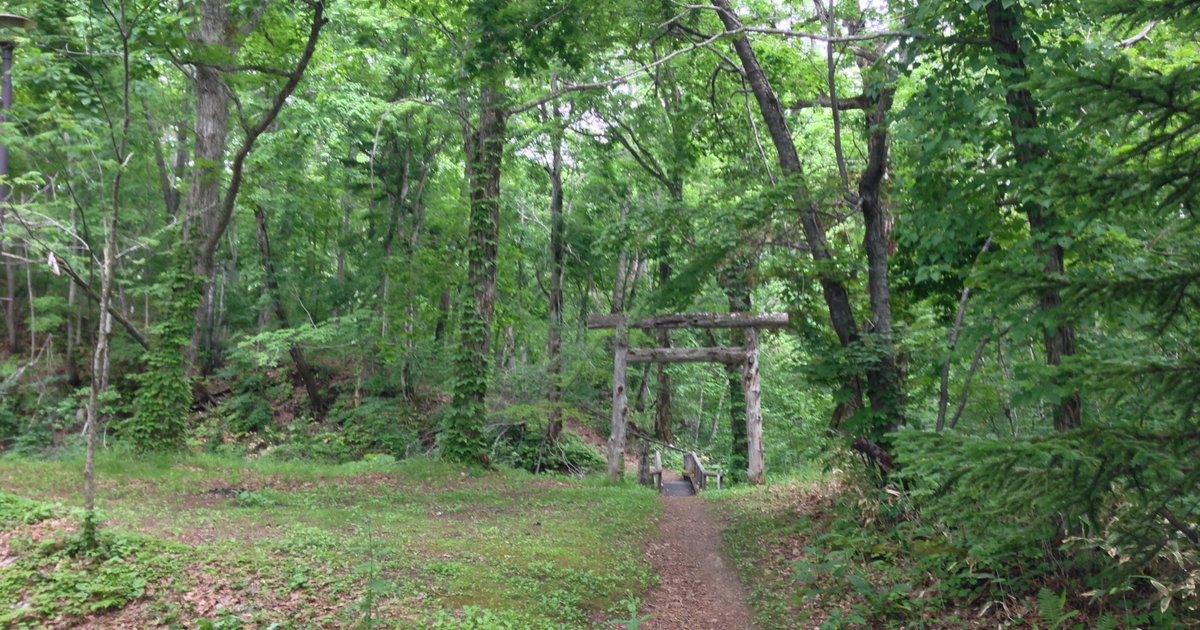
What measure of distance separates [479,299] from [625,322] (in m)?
3.01

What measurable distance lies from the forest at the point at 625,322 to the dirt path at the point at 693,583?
62 mm

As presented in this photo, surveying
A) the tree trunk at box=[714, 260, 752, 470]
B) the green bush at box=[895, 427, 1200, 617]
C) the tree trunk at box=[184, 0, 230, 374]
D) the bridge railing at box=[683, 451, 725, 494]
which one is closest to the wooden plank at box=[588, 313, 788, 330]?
the tree trunk at box=[714, 260, 752, 470]

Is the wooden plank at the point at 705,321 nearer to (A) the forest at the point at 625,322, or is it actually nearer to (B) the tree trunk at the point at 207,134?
(A) the forest at the point at 625,322

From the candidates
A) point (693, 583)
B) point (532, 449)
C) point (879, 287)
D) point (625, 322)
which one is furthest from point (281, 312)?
point (879, 287)

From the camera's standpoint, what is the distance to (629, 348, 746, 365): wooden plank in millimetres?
15430

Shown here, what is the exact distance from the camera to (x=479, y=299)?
13.9 meters

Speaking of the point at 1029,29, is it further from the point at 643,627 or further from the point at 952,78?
the point at 643,627

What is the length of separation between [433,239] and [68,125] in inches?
521

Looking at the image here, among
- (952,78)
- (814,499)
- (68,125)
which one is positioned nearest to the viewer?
(68,125)

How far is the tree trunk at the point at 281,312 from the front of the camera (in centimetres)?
2006

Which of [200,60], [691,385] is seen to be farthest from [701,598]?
[691,385]

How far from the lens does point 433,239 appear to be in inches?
796

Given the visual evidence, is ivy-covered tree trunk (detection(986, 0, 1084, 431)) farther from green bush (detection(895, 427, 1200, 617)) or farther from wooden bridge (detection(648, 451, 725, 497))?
wooden bridge (detection(648, 451, 725, 497))

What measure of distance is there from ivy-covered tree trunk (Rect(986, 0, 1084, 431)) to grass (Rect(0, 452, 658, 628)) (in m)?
3.98
